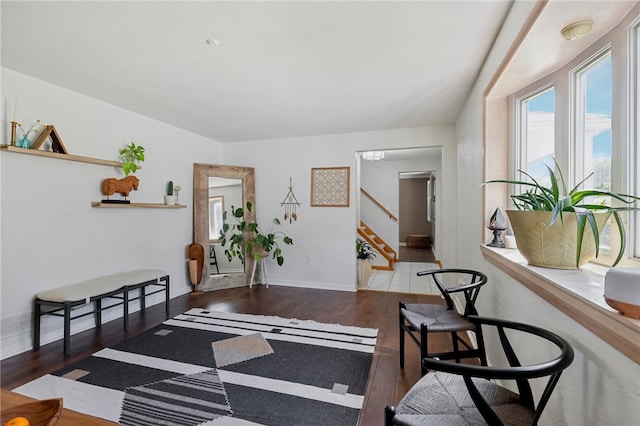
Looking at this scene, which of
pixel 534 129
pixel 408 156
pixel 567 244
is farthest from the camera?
pixel 408 156

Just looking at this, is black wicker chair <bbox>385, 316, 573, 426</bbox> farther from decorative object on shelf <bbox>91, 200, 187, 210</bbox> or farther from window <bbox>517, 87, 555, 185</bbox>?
decorative object on shelf <bbox>91, 200, 187, 210</bbox>

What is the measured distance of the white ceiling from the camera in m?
1.62

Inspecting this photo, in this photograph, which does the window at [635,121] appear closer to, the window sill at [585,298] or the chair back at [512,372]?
the window sill at [585,298]

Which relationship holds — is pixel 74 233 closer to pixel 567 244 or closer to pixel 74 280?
pixel 74 280

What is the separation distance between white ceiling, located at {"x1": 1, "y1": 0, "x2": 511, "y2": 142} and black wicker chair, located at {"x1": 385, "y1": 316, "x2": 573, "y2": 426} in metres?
1.78

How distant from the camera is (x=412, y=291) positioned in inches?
168

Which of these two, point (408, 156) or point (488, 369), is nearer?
point (488, 369)

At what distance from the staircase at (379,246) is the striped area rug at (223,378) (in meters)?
3.19

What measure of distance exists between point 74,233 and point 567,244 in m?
3.91

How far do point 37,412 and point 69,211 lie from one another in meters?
2.44

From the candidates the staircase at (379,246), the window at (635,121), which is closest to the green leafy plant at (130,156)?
the window at (635,121)

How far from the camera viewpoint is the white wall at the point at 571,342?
2.45 feet

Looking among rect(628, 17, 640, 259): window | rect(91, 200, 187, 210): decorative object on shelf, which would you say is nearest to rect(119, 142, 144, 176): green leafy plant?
rect(91, 200, 187, 210): decorative object on shelf

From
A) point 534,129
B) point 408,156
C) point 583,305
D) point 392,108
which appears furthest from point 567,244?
point 408,156
